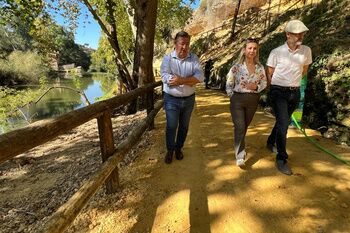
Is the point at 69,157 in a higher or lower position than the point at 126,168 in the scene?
lower

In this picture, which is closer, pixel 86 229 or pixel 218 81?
pixel 86 229

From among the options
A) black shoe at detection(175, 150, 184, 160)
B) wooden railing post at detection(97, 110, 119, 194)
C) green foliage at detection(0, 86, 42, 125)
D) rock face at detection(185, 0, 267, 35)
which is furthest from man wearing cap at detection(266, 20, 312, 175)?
rock face at detection(185, 0, 267, 35)

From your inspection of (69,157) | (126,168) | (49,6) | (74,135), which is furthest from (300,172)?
(49,6)

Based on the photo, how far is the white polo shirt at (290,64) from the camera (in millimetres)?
3734

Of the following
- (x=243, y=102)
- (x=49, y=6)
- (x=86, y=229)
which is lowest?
(x=86, y=229)

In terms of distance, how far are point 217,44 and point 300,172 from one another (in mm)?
23227

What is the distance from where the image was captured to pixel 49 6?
1311 centimetres

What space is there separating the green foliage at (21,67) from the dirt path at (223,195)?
142 feet

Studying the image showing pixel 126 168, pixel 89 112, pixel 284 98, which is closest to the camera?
pixel 89 112

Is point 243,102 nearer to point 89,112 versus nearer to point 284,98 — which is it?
point 284,98

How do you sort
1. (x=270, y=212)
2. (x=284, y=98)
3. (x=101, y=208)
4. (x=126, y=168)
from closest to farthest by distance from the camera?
(x=270, y=212), (x=101, y=208), (x=284, y=98), (x=126, y=168)

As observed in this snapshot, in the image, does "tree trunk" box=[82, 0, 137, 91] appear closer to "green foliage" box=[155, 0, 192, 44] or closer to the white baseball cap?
the white baseball cap

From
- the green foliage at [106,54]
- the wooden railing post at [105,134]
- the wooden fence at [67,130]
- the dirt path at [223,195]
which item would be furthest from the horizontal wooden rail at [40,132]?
the green foliage at [106,54]

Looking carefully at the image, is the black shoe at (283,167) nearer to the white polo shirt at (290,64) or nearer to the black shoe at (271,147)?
the black shoe at (271,147)
